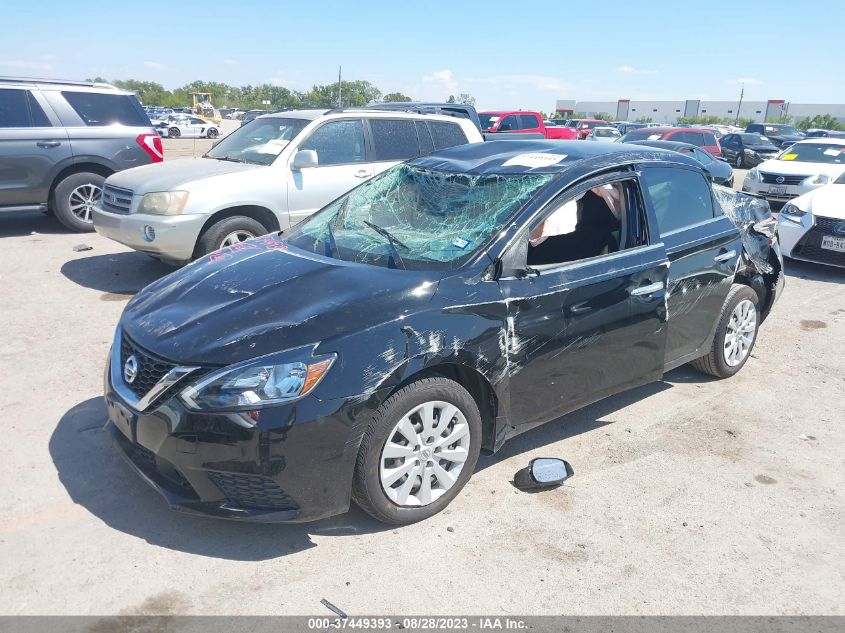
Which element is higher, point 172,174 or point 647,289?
point 172,174

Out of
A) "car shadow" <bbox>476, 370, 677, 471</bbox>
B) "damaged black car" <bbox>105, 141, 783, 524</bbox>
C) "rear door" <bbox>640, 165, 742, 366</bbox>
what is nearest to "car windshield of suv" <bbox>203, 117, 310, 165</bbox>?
"damaged black car" <bbox>105, 141, 783, 524</bbox>

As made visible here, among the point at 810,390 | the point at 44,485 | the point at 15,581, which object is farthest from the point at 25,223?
the point at 810,390

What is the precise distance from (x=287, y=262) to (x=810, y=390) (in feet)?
13.3

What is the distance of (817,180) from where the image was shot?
13688mm

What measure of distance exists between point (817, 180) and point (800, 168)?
1.57 feet

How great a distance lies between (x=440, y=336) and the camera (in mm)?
3148

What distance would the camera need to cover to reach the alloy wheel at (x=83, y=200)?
9219mm

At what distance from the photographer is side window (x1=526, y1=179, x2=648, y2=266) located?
4.06m

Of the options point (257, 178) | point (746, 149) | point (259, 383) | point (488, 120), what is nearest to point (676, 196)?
point (259, 383)

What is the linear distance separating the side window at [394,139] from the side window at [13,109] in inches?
189

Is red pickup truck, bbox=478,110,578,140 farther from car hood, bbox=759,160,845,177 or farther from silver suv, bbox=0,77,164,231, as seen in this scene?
silver suv, bbox=0,77,164,231

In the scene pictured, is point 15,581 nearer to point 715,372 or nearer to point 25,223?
point 715,372

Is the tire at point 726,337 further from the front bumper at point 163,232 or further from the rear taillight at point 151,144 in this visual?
the rear taillight at point 151,144

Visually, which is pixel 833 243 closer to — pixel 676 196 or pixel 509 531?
pixel 676 196
